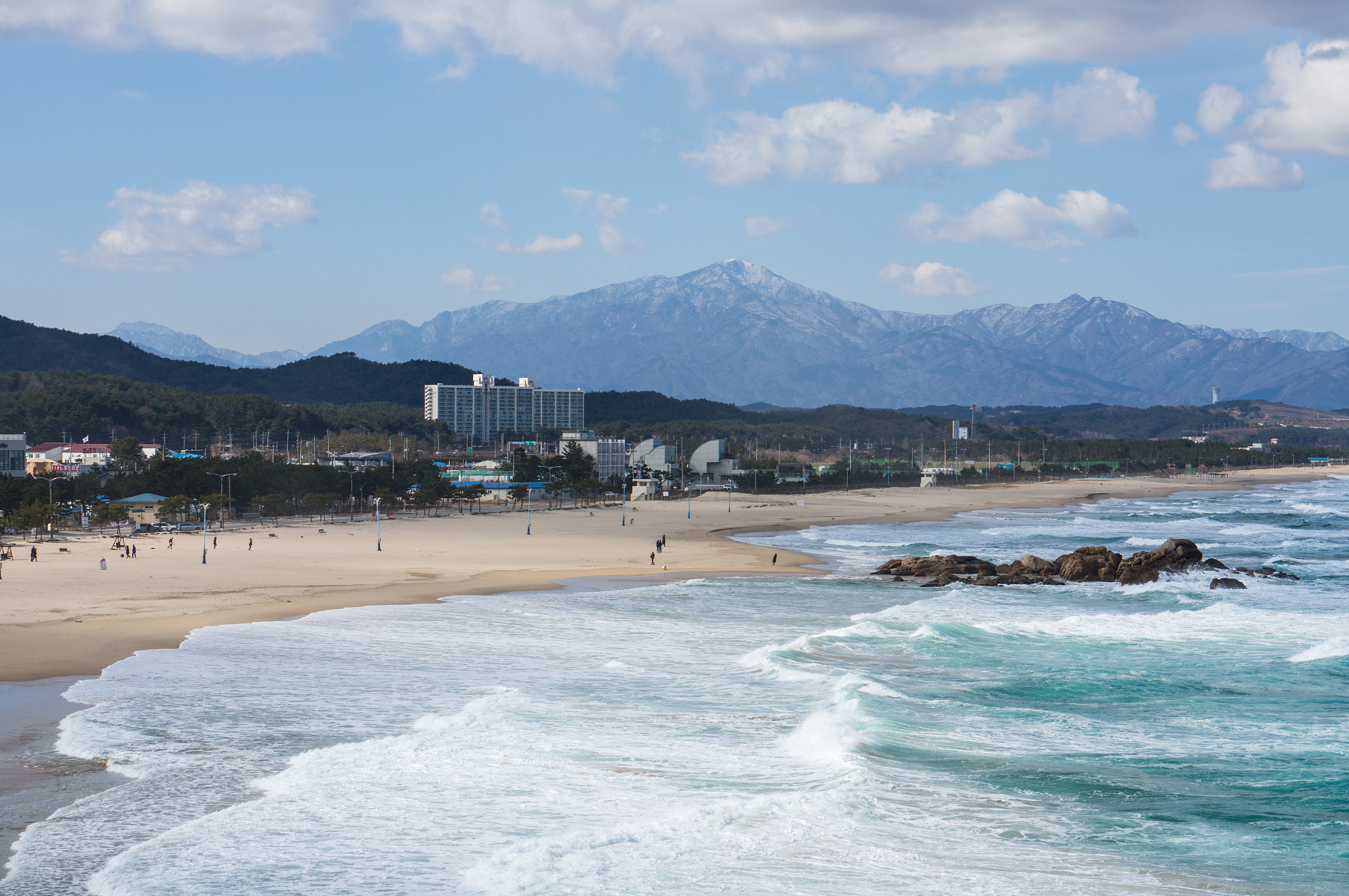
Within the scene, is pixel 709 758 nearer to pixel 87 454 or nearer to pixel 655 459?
pixel 87 454

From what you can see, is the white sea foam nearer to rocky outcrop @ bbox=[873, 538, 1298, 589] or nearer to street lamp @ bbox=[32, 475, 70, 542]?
rocky outcrop @ bbox=[873, 538, 1298, 589]

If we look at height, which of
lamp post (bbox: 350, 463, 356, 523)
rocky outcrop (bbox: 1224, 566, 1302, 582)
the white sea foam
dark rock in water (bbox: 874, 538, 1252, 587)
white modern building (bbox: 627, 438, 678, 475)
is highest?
white modern building (bbox: 627, 438, 678, 475)

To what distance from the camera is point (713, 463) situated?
128750mm

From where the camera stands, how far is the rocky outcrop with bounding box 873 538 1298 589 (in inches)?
1586

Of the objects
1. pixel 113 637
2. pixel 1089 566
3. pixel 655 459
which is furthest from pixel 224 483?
pixel 655 459

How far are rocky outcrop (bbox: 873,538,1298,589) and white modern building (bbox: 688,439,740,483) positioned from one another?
83.3m

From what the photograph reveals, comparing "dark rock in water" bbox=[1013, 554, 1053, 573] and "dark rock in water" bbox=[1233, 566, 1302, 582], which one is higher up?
"dark rock in water" bbox=[1013, 554, 1053, 573]

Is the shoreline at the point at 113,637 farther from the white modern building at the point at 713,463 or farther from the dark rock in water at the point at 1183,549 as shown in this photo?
the white modern building at the point at 713,463

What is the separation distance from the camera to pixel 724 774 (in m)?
14.9

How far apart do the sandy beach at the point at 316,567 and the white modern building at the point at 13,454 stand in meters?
37.2

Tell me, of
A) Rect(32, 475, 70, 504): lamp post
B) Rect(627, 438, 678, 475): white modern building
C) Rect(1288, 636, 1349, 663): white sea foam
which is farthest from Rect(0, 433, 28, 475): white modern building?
Rect(1288, 636, 1349, 663): white sea foam

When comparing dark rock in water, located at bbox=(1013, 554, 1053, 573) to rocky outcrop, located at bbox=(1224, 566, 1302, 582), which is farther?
dark rock in water, located at bbox=(1013, 554, 1053, 573)

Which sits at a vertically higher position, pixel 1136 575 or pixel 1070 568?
pixel 1070 568

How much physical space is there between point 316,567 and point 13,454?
6098cm
